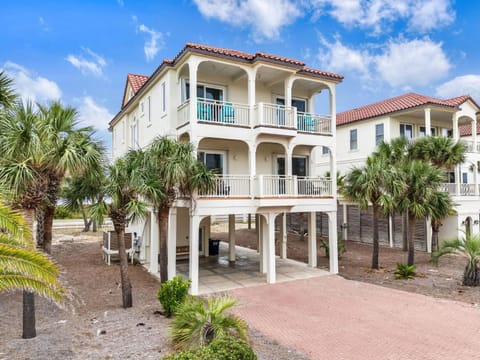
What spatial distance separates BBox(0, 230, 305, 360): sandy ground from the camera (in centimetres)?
742

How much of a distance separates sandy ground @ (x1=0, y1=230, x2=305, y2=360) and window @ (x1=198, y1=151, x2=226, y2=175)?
5.82 meters

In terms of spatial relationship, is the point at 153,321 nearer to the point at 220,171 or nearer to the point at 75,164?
the point at 75,164

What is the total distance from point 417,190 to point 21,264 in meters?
15.7

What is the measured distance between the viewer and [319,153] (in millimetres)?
30672

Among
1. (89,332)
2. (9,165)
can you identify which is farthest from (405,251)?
(9,165)

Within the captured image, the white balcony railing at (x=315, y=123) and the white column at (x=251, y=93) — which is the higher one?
the white column at (x=251, y=93)

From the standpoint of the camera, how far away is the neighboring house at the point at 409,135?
862 inches

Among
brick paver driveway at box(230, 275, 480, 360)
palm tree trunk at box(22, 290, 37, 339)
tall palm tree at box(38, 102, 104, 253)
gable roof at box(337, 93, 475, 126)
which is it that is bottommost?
brick paver driveway at box(230, 275, 480, 360)

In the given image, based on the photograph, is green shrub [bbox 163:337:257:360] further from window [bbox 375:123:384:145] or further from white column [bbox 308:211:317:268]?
window [bbox 375:123:384:145]

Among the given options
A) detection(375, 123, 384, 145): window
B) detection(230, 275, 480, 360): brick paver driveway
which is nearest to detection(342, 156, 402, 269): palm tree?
detection(230, 275, 480, 360): brick paver driveway

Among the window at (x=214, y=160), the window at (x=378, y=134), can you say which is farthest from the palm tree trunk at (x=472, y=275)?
the window at (x=378, y=134)

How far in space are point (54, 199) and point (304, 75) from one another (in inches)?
462

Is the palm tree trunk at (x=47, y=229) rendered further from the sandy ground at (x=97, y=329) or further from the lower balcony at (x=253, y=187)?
the lower balcony at (x=253, y=187)

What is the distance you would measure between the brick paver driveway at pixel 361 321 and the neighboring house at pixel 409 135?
11.7m
